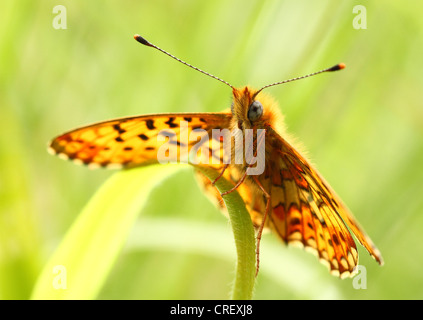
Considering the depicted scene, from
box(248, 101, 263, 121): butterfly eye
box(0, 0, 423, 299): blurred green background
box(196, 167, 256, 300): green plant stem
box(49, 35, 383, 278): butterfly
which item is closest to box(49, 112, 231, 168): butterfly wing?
box(49, 35, 383, 278): butterfly

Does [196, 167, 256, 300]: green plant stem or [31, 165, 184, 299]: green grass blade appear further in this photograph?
[31, 165, 184, 299]: green grass blade

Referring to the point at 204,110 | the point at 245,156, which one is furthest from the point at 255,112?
the point at 204,110

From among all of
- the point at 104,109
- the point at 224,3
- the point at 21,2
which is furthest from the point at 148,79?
the point at 21,2

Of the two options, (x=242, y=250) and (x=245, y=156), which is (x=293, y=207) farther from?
(x=242, y=250)

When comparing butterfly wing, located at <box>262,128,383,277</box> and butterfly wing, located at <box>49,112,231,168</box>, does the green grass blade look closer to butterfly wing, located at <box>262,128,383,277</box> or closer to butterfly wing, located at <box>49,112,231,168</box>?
butterfly wing, located at <box>49,112,231,168</box>

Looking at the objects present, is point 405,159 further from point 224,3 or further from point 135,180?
point 135,180

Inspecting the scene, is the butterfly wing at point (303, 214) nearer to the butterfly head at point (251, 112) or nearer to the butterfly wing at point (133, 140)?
the butterfly head at point (251, 112)

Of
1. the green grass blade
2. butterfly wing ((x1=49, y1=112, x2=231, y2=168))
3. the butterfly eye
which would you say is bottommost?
the green grass blade

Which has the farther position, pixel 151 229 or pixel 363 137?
pixel 363 137

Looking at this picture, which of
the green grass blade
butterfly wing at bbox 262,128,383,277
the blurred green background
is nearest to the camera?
the green grass blade
